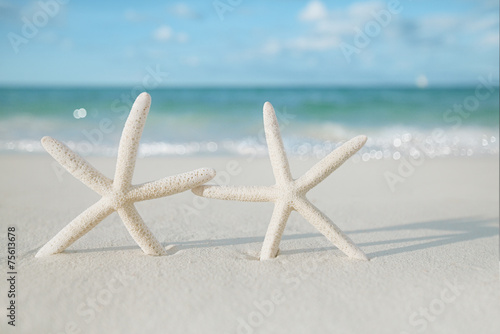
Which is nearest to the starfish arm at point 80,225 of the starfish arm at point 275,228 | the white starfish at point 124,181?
the white starfish at point 124,181

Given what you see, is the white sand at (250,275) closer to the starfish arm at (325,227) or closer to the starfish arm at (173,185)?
the starfish arm at (325,227)

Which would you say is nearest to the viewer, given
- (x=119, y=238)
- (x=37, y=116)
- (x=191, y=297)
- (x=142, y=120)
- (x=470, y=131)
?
(x=191, y=297)

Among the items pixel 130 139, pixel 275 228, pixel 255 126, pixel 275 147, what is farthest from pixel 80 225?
pixel 255 126

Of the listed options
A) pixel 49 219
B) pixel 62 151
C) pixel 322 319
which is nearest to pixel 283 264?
pixel 322 319

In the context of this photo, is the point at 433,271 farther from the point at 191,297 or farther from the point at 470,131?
the point at 470,131

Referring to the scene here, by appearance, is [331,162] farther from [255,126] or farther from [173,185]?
[255,126]

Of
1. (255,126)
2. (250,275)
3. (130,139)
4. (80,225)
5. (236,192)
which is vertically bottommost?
(255,126)
